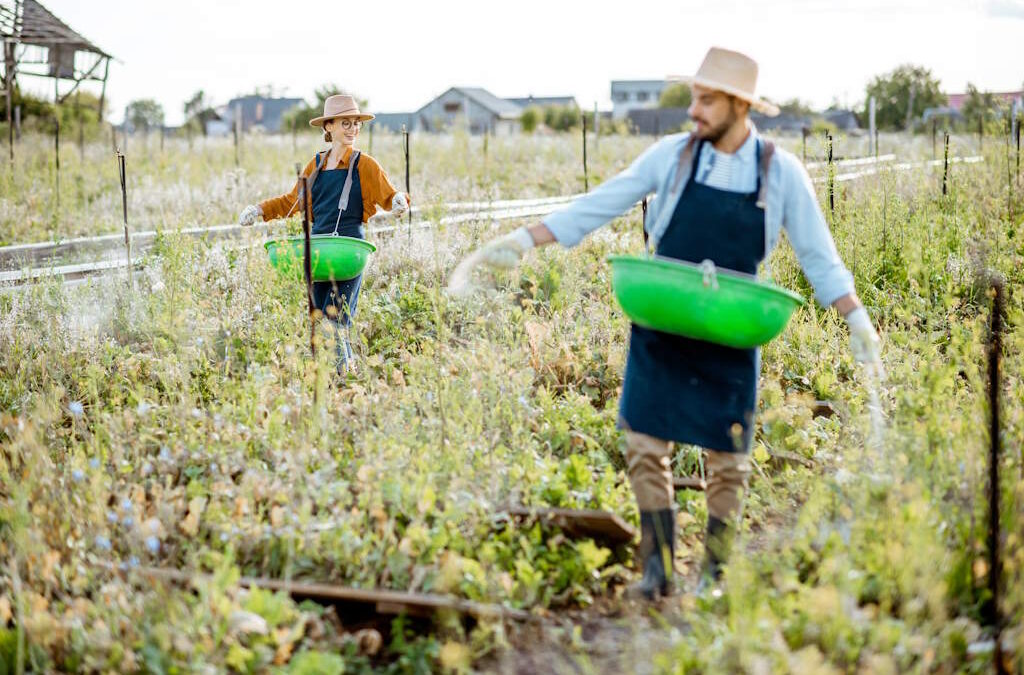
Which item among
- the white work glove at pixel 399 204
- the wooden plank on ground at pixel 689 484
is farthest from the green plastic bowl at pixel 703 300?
the white work glove at pixel 399 204

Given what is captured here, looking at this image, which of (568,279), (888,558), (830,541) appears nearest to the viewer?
(888,558)

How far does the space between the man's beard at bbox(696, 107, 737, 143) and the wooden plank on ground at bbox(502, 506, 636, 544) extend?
1416 mm

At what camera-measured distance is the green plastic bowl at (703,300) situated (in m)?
2.97

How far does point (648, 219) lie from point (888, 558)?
1.35 metres

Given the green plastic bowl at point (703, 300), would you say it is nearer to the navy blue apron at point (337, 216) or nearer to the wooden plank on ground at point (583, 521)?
the wooden plank on ground at point (583, 521)

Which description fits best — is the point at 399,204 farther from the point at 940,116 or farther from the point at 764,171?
the point at 940,116

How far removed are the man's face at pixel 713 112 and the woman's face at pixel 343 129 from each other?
278 cm

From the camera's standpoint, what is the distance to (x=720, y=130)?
123 inches

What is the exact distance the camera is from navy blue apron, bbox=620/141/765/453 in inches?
123

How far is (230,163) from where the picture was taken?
674 inches

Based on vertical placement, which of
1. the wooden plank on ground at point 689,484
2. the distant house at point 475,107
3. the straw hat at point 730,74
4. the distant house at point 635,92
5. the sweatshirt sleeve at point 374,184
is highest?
the distant house at point 635,92

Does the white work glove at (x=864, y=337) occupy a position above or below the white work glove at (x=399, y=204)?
below

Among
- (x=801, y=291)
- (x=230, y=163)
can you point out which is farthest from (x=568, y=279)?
(x=230, y=163)

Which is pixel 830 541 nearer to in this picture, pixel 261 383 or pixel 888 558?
pixel 888 558
